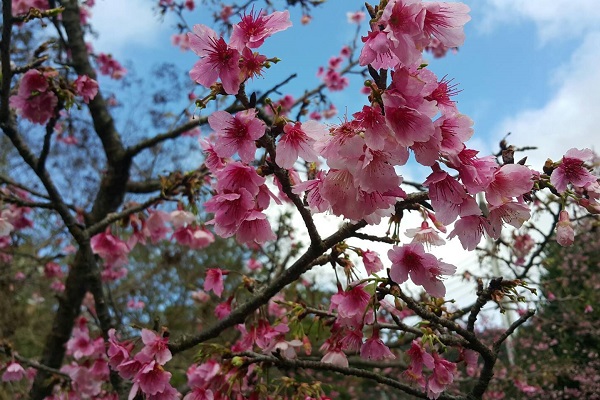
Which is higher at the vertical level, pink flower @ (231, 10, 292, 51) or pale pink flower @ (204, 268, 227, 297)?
pink flower @ (231, 10, 292, 51)

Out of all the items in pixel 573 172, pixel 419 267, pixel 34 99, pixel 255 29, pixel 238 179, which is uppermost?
pixel 34 99

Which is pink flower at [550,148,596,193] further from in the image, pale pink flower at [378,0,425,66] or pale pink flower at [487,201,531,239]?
pale pink flower at [378,0,425,66]

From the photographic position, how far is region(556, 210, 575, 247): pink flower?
146 cm

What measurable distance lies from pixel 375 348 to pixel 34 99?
2.43 meters

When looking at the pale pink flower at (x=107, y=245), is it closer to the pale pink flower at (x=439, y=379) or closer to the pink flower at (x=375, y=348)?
the pink flower at (x=375, y=348)

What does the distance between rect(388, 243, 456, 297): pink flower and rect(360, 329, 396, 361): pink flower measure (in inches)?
14.3

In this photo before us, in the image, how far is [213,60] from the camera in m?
1.27

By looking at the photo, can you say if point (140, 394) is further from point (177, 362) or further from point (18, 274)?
point (18, 274)

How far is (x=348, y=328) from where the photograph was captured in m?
1.89

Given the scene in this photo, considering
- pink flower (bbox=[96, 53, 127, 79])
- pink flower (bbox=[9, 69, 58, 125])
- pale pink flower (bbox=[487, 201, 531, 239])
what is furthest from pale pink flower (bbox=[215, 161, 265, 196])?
pink flower (bbox=[96, 53, 127, 79])

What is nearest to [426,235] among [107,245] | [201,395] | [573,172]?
[573,172]

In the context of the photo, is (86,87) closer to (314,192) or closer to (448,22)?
(314,192)

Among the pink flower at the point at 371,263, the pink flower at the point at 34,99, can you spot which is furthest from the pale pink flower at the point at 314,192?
the pink flower at the point at 34,99

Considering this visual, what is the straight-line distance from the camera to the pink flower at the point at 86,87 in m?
2.97
